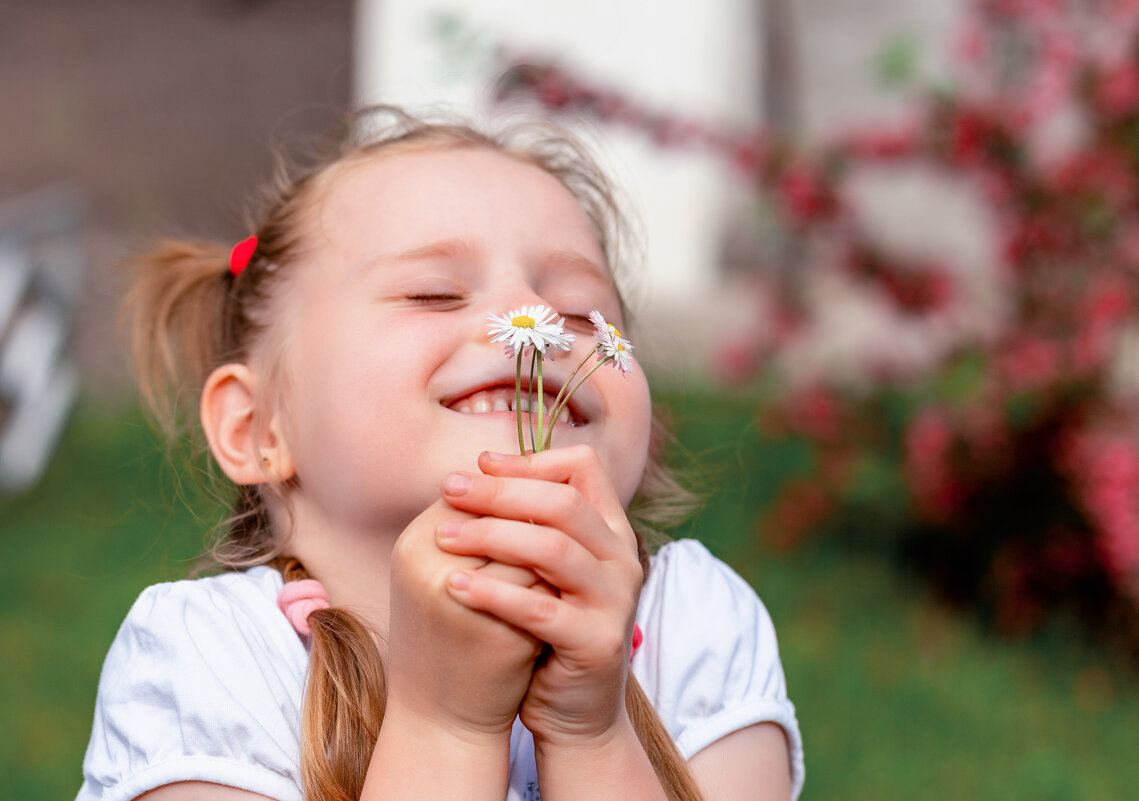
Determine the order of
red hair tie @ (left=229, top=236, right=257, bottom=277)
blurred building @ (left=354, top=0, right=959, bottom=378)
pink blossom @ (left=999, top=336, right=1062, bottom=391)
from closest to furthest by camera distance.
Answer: red hair tie @ (left=229, top=236, right=257, bottom=277) → pink blossom @ (left=999, top=336, right=1062, bottom=391) → blurred building @ (left=354, top=0, right=959, bottom=378)

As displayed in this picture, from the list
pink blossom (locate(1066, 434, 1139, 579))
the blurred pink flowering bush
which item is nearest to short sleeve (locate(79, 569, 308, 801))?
the blurred pink flowering bush

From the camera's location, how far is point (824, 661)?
3.63 meters

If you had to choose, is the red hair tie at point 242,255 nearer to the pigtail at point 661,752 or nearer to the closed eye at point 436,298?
the closed eye at point 436,298

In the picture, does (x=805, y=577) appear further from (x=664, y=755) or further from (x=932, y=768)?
(x=664, y=755)

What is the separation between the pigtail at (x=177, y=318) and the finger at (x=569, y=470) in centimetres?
82

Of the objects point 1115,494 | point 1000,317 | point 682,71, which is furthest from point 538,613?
point 682,71

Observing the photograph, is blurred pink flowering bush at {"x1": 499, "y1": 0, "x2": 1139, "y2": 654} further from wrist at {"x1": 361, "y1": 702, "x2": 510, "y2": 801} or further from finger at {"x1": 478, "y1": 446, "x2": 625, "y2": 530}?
wrist at {"x1": 361, "y1": 702, "x2": 510, "y2": 801}

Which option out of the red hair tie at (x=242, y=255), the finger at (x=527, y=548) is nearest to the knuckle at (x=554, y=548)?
the finger at (x=527, y=548)

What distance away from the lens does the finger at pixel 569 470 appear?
1.08m

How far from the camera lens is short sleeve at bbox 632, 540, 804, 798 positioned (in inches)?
57.2

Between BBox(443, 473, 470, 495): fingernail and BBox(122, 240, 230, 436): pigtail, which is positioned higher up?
BBox(443, 473, 470, 495): fingernail

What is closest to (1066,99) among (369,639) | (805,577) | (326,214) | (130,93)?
(805,577)

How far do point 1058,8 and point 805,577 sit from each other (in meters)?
1.98

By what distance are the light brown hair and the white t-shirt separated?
0.16ft
